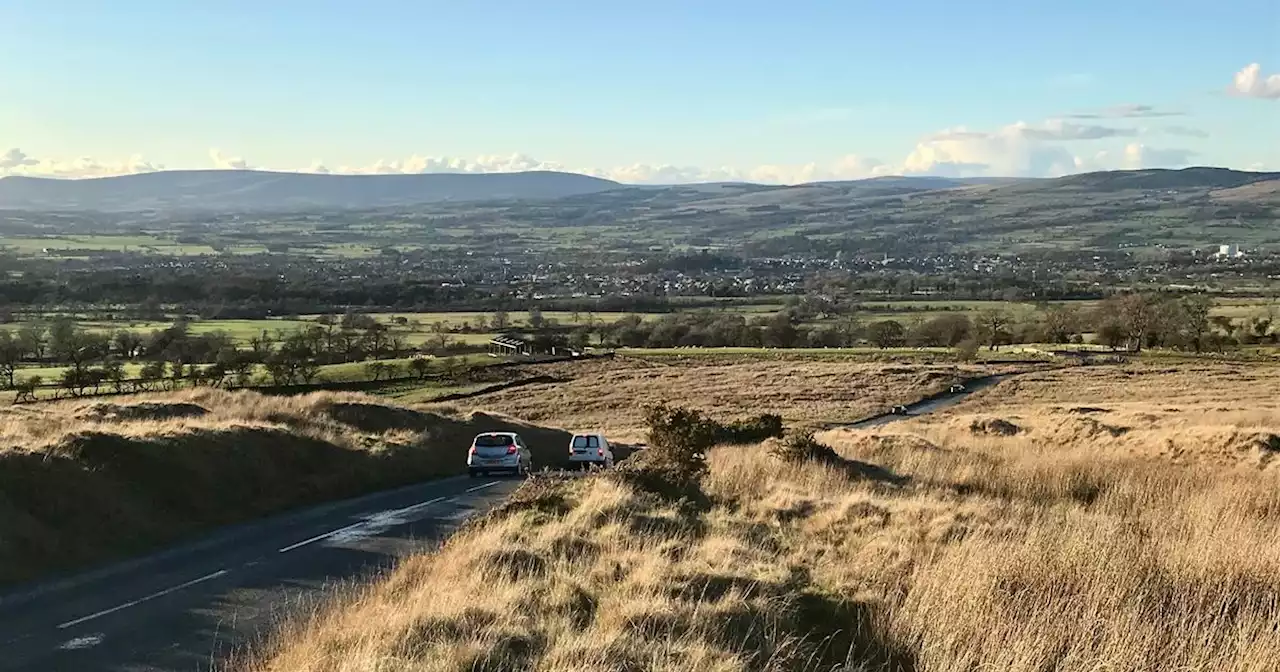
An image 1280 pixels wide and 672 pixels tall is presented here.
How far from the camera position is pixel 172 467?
18.9 metres

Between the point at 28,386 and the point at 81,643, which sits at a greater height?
the point at 81,643

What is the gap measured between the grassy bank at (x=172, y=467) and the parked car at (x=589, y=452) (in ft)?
10.4

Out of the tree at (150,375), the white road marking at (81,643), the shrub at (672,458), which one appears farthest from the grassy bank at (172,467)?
the tree at (150,375)

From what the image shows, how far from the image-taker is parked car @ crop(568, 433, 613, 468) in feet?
96.9

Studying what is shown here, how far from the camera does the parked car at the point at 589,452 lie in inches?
1163

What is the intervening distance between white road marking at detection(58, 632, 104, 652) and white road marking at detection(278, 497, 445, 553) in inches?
195

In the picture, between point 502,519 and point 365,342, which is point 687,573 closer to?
point 502,519

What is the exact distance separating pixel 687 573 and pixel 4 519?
9.88 metres

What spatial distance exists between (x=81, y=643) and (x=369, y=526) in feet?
25.0

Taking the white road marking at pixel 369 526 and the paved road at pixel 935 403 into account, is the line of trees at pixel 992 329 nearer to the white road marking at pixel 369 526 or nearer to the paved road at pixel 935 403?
the paved road at pixel 935 403

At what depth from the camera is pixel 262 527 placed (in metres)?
17.5

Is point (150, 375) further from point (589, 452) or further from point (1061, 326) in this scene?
point (1061, 326)

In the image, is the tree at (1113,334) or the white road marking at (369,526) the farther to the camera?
the tree at (1113,334)

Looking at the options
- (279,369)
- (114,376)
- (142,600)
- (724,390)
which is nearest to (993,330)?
(724,390)
